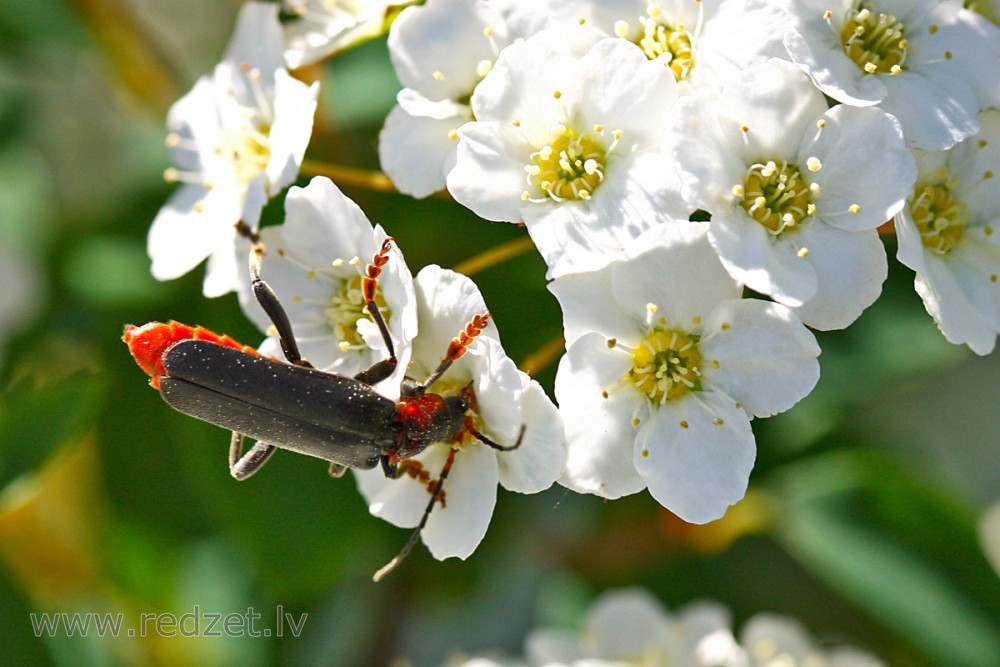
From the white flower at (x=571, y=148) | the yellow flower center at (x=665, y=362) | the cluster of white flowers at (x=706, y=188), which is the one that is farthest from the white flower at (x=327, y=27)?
the yellow flower center at (x=665, y=362)

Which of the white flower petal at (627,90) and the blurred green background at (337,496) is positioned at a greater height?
the white flower petal at (627,90)

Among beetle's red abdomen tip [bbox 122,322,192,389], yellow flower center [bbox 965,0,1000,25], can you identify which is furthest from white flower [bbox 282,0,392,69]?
yellow flower center [bbox 965,0,1000,25]

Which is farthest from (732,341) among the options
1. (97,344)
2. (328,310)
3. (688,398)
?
(97,344)

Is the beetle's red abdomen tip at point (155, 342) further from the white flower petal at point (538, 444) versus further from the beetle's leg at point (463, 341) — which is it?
the white flower petal at point (538, 444)

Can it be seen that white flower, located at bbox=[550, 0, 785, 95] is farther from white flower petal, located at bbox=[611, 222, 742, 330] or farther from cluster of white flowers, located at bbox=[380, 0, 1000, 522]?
white flower petal, located at bbox=[611, 222, 742, 330]

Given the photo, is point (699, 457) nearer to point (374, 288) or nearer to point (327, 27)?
point (374, 288)

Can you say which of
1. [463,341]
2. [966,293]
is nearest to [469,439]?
[463,341]

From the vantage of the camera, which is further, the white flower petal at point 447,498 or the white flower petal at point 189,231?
the white flower petal at point 189,231

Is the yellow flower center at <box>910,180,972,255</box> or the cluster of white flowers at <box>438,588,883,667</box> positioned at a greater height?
the yellow flower center at <box>910,180,972,255</box>
